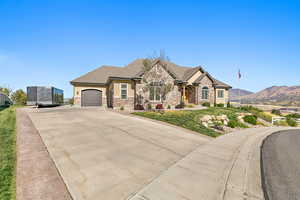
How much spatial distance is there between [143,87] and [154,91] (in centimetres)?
175

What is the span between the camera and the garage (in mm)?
21641

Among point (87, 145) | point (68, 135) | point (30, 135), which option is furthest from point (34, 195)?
point (30, 135)

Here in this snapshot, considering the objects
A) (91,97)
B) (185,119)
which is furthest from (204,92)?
(91,97)

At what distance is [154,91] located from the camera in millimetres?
18484

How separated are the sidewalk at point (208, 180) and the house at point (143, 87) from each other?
38.7 feet

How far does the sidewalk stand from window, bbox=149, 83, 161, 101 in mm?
12609

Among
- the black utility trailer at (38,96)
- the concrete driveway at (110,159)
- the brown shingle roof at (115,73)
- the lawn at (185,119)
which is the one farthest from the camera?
the black utility trailer at (38,96)

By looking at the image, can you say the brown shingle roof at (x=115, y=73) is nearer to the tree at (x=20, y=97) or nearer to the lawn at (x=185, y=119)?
the lawn at (x=185, y=119)

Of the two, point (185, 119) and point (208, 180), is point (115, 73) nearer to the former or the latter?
point (185, 119)

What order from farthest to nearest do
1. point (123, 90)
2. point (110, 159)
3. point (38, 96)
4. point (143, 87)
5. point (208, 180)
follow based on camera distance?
point (38, 96) → point (123, 90) → point (143, 87) → point (110, 159) → point (208, 180)

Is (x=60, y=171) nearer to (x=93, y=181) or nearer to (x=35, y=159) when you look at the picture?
(x=93, y=181)

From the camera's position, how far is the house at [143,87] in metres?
17.8

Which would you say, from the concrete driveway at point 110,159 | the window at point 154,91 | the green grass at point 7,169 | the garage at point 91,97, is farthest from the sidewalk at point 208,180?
the garage at point 91,97

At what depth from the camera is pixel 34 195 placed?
9.26 ft
